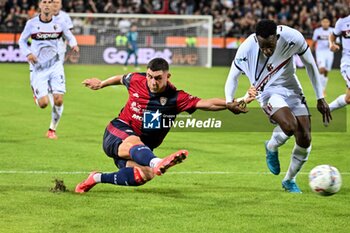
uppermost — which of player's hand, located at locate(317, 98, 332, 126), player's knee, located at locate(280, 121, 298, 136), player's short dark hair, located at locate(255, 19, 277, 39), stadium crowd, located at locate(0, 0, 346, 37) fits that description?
player's short dark hair, located at locate(255, 19, 277, 39)

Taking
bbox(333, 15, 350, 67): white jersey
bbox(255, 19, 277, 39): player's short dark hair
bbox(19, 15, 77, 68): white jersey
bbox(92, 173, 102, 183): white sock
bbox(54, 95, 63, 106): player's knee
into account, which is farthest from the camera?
bbox(333, 15, 350, 67): white jersey

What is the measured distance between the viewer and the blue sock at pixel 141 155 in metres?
8.07

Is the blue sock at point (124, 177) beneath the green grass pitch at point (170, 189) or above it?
above

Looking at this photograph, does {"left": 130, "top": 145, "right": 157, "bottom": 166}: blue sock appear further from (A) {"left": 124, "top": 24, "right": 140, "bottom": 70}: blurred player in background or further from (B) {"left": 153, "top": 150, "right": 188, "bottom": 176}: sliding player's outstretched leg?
(A) {"left": 124, "top": 24, "right": 140, "bottom": 70}: blurred player in background

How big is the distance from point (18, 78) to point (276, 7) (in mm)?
15939

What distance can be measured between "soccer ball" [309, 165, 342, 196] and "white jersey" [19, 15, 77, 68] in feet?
23.5

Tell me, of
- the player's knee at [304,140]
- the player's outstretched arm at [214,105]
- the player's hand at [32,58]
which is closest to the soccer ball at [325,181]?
the player's knee at [304,140]

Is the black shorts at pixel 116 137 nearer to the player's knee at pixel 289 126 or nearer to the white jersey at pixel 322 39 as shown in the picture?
the player's knee at pixel 289 126

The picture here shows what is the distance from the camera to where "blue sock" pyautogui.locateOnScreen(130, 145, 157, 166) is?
807cm

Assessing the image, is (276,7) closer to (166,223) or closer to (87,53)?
(87,53)

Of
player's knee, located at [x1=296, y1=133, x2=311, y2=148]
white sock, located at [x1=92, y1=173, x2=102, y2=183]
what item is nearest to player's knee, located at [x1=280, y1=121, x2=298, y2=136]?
player's knee, located at [x1=296, y1=133, x2=311, y2=148]

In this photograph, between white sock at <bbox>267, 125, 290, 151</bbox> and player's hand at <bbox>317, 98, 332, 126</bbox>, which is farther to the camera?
white sock at <bbox>267, 125, 290, 151</bbox>

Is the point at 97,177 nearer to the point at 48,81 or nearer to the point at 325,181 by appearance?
the point at 325,181

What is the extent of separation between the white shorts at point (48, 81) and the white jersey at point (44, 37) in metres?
0.15
